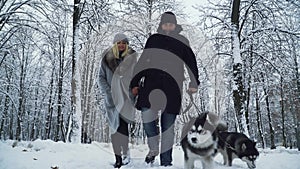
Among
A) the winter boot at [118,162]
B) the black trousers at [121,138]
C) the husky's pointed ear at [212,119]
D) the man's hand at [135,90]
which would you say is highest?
the man's hand at [135,90]

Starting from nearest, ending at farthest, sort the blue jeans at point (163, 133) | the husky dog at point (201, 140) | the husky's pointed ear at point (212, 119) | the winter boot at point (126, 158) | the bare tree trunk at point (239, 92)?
the husky dog at point (201, 140) < the husky's pointed ear at point (212, 119) < the blue jeans at point (163, 133) < the winter boot at point (126, 158) < the bare tree trunk at point (239, 92)

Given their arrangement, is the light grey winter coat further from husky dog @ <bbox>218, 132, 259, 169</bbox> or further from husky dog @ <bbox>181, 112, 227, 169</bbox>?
husky dog @ <bbox>218, 132, 259, 169</bbox>

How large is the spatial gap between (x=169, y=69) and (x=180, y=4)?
11.4 metres

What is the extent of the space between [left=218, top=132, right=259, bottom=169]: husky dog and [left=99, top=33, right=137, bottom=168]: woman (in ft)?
5.38

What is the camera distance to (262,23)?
30.5ft

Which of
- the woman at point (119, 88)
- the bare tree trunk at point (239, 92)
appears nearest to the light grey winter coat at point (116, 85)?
the woman at point (119, 88)

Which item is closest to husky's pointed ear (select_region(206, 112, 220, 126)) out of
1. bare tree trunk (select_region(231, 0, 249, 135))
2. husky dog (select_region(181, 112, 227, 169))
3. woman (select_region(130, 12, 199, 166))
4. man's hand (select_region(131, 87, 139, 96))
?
husky dog (select_region(181, 112, 227, 169))

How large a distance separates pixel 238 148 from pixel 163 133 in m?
1.68

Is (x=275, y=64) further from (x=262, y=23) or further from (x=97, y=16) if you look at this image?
(x=97, y=16)

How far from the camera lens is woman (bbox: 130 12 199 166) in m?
3.98

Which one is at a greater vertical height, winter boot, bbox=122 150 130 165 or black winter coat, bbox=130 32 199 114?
black winter coat, bbox=130 32 199 114

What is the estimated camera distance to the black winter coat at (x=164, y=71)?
400 centimetres

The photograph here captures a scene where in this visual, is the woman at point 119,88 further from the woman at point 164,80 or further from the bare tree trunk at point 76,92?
the bare tree trunk at point 76,92

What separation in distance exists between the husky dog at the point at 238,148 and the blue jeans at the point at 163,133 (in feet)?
3.49
